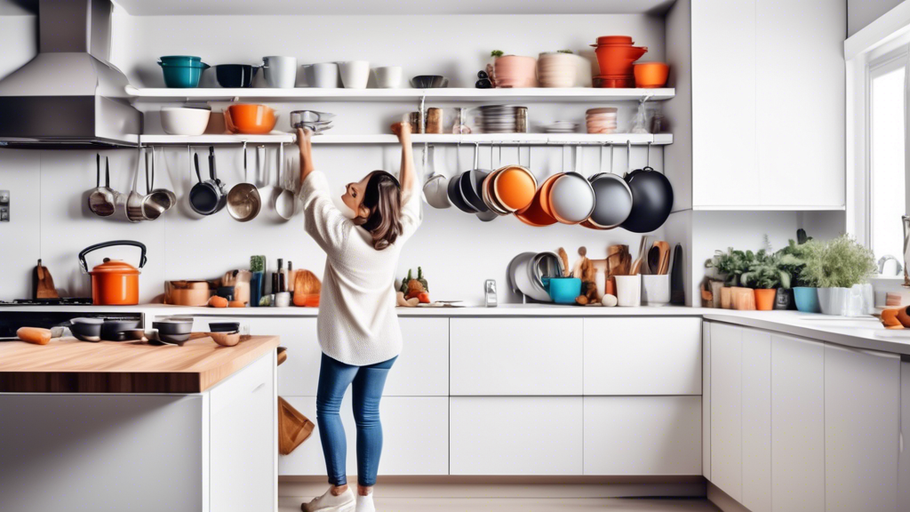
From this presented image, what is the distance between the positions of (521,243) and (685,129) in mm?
1038

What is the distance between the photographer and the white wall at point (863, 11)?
10.7 feet

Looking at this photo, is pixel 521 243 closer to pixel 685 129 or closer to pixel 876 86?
pixel 685 129

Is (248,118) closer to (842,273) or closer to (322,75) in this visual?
(322,75)

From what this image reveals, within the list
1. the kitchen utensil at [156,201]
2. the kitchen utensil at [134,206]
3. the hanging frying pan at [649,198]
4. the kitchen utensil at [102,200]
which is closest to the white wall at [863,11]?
the hanging frying pan at [649,198]

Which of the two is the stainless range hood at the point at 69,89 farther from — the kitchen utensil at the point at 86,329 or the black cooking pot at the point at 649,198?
the black cooking pot at the point at 649,198

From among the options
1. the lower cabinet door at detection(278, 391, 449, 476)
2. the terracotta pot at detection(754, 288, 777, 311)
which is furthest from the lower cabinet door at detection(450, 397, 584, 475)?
the terracotta pot at detection(754, 288, 777, 311)

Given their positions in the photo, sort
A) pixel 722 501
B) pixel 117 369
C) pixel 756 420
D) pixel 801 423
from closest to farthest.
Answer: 1. pixel 117 369
2. pixel 801 423
3. pixel 756 420
4. pixel 722 501

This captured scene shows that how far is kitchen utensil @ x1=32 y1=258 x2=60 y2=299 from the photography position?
395 centimetres

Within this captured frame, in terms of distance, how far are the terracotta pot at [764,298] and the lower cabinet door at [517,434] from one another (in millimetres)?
985

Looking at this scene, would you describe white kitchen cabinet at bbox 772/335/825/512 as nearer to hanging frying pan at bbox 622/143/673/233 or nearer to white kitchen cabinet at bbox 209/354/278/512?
hanging frying pan at bbox 622/143/673/233

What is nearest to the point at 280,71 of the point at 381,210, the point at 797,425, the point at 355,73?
the point at 355,73

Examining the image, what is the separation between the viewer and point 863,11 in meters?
3.45

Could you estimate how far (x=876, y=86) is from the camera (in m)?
3.51

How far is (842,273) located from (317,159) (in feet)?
8.69
